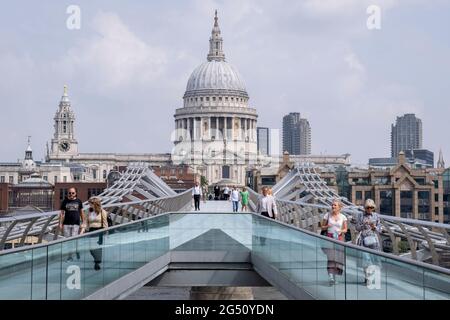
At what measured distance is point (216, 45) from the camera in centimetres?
16250

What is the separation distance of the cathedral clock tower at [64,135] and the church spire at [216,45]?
2507 centimetres

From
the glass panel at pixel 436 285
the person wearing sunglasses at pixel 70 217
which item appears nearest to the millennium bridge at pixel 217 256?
the glass panel at pixel 436 285

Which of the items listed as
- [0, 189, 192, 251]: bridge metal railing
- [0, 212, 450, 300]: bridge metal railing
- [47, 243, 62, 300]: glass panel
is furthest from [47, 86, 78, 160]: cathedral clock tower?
[47, 243, 62, 300]: glass panel

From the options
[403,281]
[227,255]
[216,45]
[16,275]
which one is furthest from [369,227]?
[216,45]

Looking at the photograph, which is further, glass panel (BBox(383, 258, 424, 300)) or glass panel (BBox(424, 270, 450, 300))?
glass panel (BBox(383, 258, 424, 300))

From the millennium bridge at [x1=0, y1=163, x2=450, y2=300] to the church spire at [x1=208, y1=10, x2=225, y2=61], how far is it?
5450 inches

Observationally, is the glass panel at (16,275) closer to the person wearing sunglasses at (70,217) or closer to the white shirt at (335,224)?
the person wearing sunglasses at (70,217)

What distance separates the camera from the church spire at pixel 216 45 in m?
160

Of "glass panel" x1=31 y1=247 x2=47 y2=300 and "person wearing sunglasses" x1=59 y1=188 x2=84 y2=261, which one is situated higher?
"person wearing sunglasses" x1=59 y1=188 x2=84 y2=261

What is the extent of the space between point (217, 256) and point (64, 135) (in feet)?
461

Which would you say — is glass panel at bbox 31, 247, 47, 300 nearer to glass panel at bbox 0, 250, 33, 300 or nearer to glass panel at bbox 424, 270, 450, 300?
glass panel at bbox 0, 250, 33, 300

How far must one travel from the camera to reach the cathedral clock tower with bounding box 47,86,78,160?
152m

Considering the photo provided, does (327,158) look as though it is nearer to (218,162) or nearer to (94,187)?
(218,162)

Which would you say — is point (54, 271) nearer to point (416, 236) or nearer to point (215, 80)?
point (416, 236)
